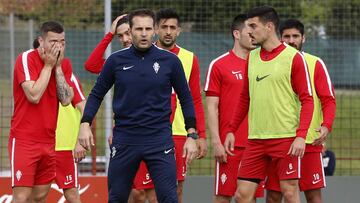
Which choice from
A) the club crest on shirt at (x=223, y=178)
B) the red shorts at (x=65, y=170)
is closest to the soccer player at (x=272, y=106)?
the club crest on shirt at (x=223, y=178)

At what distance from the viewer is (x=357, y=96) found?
54.9 feet

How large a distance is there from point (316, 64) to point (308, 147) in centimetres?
88

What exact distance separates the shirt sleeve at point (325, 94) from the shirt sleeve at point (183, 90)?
1.48 m

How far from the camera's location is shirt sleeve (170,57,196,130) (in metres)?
10.7

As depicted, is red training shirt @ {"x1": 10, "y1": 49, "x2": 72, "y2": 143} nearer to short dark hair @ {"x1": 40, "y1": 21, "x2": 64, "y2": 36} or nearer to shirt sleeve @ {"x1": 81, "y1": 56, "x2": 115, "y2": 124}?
short dark hair @ {"x1": 40, "y1": 21, "x2": 64, "y2": 36}

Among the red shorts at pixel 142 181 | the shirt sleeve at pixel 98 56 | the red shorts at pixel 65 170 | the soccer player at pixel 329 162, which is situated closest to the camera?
the red shorts at pixel 142 181

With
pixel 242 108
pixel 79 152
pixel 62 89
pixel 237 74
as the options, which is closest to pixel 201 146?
pixel 242 108

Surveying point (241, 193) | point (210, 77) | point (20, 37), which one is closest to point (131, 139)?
point (241, 193)

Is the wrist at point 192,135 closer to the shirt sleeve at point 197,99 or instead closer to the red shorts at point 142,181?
the shirt sleeve at point 197,99

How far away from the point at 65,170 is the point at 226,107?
6.80 feet

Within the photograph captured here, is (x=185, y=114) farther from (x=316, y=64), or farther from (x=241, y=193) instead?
(x=316, y=64)

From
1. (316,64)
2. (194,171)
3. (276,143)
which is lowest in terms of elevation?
(194,171)

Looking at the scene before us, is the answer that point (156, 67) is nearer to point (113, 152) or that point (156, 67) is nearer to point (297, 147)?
point (113, 152)

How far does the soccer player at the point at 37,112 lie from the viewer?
11562 millimetres
